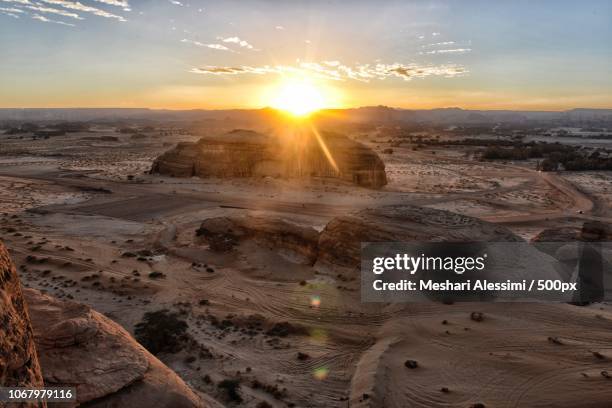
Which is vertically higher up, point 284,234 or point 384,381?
point 284,234

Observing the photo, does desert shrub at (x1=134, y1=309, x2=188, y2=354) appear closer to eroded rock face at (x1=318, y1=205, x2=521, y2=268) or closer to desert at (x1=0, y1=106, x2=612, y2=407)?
desert at (x1=0, y1=106, x2=612, y2=407)

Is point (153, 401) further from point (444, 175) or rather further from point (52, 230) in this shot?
point (444, 175)

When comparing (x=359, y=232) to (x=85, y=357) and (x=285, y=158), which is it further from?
(x=285, y=158)

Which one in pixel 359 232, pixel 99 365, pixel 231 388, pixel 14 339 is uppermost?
pixel 14 339

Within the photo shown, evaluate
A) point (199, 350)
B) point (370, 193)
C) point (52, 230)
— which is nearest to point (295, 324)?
point (199, 350)

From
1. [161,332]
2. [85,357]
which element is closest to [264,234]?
[161,332]

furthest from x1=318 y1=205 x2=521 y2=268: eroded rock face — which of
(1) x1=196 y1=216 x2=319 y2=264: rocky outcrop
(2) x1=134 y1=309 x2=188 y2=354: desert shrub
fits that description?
(2) x1=134 y1=309 x2=188 y2=354: desert shrub
